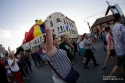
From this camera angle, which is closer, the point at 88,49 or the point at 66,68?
the point at 66,68

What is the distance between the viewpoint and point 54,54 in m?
2.20

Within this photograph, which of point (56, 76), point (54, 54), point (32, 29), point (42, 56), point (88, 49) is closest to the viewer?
point (54, 54)

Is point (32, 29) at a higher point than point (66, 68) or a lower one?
higher

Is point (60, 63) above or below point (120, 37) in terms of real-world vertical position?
below

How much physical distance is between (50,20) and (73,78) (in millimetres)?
36144

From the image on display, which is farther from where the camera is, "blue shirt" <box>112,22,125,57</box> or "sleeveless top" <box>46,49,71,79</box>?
"blue shirt" <box>112,22,125,57</box>

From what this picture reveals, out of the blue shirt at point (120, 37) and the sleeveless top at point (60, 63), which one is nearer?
the sleeveless top at point (60, 63)

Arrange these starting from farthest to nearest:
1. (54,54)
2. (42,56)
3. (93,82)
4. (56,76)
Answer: (42,56) < (93,82) < (56,76) < (54,54)

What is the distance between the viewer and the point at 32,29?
10.3ft

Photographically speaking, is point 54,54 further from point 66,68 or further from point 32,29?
point 32,29

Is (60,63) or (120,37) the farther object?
(120,37)

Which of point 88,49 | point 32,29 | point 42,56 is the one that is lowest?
point 42,56

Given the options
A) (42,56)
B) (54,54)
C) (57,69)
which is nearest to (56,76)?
(57,69)

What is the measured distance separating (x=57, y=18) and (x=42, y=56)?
26371 millimetres
